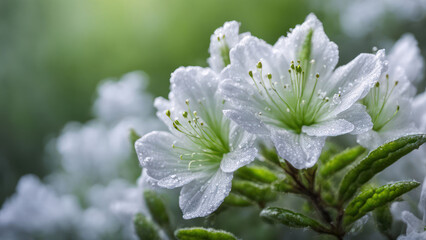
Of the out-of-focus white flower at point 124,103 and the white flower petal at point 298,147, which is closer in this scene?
the white flower petal at point 298,147

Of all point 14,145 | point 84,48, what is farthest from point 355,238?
point 84,48

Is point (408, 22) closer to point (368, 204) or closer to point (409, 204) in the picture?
point (409, 204)

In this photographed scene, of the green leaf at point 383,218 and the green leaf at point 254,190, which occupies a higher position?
the green leaf at point 254,190

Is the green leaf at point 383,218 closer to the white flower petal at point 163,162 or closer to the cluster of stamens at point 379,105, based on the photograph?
the cluster of stamens at point 379,105

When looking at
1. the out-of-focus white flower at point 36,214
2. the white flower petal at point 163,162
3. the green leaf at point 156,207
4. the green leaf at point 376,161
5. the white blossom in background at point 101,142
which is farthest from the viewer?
the white blossom in background at point 101,142

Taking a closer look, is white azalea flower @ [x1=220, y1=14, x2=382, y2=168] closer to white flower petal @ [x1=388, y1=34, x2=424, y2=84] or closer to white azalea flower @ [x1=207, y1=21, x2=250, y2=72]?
white azalea flower @ [x1=207, y1=21, x2=250, y2=72]

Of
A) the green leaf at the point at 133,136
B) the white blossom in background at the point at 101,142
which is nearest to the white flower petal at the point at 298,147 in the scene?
the green leaf at the point at 133,136

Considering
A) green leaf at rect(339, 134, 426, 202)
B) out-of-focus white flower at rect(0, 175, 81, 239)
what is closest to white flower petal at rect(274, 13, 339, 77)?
green leaf at rect(339, 134, 426, 202)
